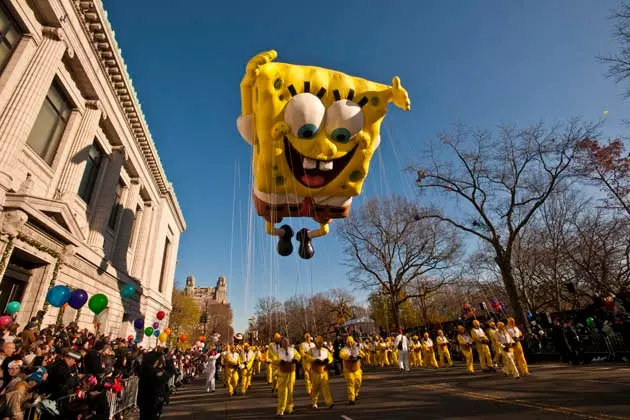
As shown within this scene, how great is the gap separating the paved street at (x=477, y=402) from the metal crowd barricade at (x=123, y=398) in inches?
43.1

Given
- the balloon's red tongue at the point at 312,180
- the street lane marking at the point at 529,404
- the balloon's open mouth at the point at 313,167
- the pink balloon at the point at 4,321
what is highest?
the balloon's open mouth at the point at 313,167

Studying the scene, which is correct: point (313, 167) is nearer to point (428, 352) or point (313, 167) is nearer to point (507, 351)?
point (507, 351)

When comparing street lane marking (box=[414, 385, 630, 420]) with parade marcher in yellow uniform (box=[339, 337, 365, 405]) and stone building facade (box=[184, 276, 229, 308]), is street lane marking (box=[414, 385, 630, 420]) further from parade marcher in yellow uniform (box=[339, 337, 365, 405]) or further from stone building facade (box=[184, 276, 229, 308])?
stone building facade (box=[184, 276, 229, 308])

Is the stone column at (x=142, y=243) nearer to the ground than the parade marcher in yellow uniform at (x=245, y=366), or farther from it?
farther from it

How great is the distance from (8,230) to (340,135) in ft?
35.2

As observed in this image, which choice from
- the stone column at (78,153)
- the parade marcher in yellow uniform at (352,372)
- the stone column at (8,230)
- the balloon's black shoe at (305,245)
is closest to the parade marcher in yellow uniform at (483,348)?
the parade marcher in yellow uniform at (352,372)

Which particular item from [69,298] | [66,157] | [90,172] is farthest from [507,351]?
[90,172]

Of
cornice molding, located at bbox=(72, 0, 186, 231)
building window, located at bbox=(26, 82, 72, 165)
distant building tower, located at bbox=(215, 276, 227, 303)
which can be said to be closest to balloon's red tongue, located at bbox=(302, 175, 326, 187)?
building window, located at bbox=(26, 82, 72, 165)

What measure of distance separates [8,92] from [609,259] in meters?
34.5

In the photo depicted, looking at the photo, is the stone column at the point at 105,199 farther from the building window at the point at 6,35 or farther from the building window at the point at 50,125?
the building window at the point at 6,35

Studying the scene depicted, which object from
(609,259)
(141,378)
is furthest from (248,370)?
(609,259)

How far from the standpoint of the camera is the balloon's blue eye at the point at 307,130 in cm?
534

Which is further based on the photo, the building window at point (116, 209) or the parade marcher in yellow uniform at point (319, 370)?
the building window at point (116, 209)

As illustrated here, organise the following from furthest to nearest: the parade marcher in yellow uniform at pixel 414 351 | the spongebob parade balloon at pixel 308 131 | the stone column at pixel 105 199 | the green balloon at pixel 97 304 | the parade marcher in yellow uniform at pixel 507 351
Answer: the parade marcher in yellow uniform at pixel 414 351
the stone column at pixel 105 199
the green balloon at pixel 97 304
the parade marcher in yellow uniform at pixel 507 351
the spongebob parade balloon at pixel 308 131
